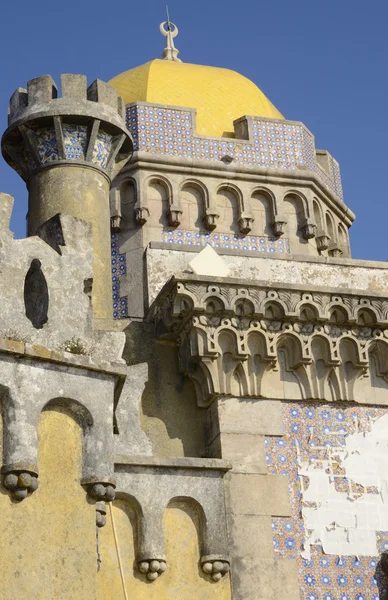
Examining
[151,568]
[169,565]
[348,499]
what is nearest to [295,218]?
[348,499]

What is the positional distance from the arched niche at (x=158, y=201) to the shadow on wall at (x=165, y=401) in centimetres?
441

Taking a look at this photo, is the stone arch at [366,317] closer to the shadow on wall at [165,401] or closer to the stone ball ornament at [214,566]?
the shadow on wall at [165,401]

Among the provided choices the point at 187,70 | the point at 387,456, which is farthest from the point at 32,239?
the point at 187,70

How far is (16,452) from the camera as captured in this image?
30.1 feet

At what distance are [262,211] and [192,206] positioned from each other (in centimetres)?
116

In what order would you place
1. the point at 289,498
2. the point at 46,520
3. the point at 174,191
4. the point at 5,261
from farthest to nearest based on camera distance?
the point at 174,191
the point at 289,498
the point at 5,261
the point at 46,520

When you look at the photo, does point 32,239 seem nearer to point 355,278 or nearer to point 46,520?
point 46,520

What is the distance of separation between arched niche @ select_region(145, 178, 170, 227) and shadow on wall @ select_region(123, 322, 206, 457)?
4411 mm

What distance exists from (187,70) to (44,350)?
11.5 metres

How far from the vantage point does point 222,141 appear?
60.0 feet

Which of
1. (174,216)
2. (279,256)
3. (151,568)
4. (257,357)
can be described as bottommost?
(151,568)

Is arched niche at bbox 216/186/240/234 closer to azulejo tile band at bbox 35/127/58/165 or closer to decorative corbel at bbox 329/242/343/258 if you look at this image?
decorative corbel at bbox 329/242/343/258

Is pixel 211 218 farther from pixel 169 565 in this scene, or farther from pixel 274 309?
pixel 169 565

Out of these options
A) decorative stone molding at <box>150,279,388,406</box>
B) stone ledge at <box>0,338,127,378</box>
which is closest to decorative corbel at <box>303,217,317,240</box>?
decorative stone molding at <box>150,279,388,406</box>
